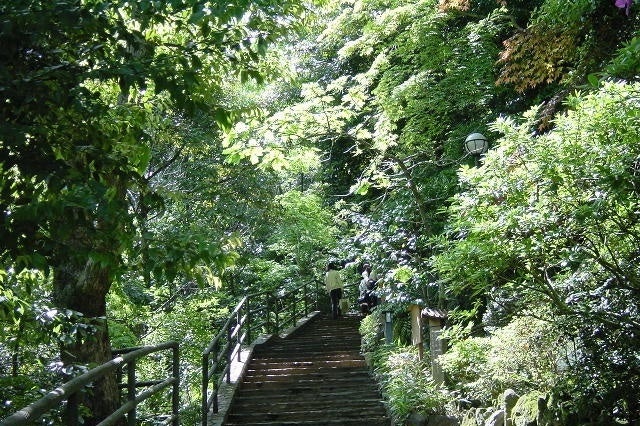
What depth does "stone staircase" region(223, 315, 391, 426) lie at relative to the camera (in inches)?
366

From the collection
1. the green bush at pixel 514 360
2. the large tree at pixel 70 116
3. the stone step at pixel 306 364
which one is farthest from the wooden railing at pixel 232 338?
the large tree at pixel 70 116

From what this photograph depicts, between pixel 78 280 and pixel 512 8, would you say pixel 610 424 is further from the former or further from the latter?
pixel 512 8

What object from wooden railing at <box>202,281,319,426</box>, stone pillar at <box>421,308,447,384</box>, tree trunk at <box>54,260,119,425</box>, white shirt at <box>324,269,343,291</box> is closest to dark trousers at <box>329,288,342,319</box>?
white shirt at <box>324,269,343,291</box>

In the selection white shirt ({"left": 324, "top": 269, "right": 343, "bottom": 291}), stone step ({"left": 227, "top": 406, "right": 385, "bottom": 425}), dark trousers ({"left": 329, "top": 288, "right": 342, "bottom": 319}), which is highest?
white shirt ({"left": 324, "top": 269, "right": 343, "bottom": 291})

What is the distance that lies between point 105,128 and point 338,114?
5.19 m

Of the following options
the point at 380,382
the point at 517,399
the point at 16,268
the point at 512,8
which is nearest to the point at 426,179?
the point at 512,8

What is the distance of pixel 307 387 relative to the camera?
10.7 meters

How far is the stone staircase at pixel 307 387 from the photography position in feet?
30.5

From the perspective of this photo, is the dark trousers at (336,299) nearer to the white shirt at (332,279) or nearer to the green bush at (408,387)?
the white shirt at (332,279)

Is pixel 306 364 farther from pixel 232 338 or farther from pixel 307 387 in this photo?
pixel 232 338

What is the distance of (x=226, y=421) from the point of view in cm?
904

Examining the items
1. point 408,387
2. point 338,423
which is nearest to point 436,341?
point 408,387

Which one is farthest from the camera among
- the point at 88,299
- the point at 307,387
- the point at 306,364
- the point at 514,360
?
the point at 306,364

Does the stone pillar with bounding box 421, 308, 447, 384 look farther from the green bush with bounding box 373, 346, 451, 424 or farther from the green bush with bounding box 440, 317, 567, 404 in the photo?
the green bush with bounding box 440, 317, 567, 404
